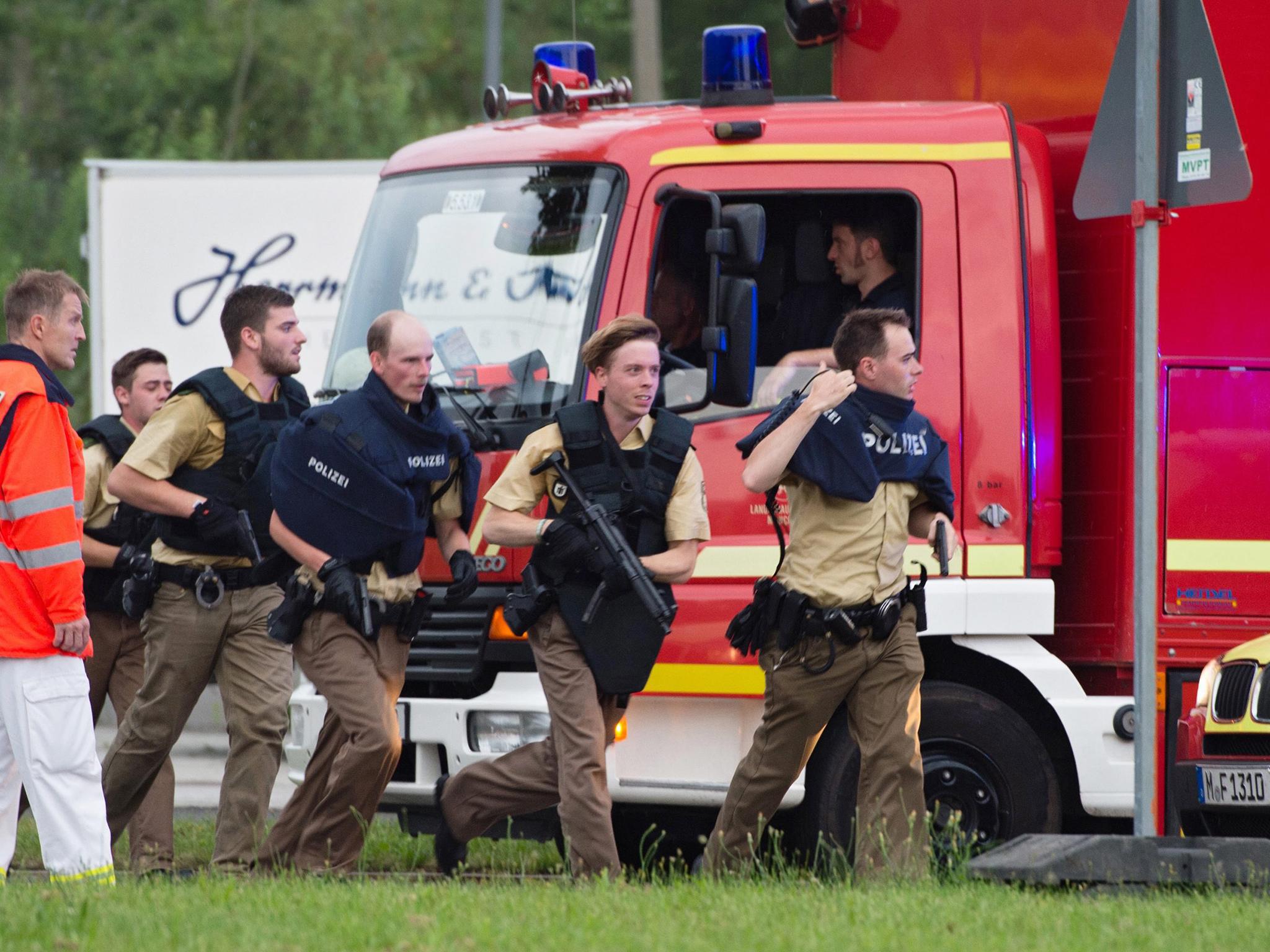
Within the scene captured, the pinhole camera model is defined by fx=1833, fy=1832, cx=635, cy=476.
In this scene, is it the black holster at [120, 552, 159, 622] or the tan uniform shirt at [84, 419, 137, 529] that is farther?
the tan uniform shirt at [84, 419, 137, 529]

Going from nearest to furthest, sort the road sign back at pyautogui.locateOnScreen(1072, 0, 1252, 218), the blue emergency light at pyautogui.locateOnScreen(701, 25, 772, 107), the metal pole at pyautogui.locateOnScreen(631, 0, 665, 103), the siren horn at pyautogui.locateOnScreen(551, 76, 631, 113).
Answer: the road sign back at pyautogui.locateOnScreen(1072, 0, 1252, 218)
the blue emergency light at pyautogui.locateOnScreen(701, 25, 772, 107)
the siren horn at pyautogui.locateOnScreen(551, 76, 631, 113)
the metal pole at pyautogui.locateOnScreen(631, 0, 665, 103)

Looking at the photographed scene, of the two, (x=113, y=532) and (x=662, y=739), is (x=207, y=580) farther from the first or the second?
(x=662, y=739)

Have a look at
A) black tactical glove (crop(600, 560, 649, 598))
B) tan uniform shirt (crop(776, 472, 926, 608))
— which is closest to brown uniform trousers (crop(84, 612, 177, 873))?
black tactical glove (crop(600, 560, 649, 598))

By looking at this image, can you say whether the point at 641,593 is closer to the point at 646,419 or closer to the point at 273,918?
the point at 646,419

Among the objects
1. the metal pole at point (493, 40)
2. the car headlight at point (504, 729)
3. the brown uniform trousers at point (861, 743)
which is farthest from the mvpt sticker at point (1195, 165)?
the metal pole at point (493, 40)

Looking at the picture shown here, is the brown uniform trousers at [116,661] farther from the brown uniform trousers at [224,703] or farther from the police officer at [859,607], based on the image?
the police officer at [859,607]

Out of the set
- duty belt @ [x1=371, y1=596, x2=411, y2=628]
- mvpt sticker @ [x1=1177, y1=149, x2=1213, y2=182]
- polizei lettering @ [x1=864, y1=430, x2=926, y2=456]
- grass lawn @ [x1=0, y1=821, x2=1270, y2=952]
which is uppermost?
mvpt sticker @ [x1=1177, y1=149, x2=1213, y2=182]

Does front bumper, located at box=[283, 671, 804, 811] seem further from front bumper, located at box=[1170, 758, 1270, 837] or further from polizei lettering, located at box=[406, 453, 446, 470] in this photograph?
front bumper, located at box=[1170, 758, 1270, 837]

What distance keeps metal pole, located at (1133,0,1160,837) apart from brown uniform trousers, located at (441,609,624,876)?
160 cm

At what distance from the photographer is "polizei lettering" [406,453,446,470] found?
5867 millimetres

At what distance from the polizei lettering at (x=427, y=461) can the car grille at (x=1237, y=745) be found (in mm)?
2631

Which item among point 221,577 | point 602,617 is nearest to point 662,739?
point 602,617

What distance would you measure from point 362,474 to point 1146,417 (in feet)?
7.90

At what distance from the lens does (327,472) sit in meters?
5.87
